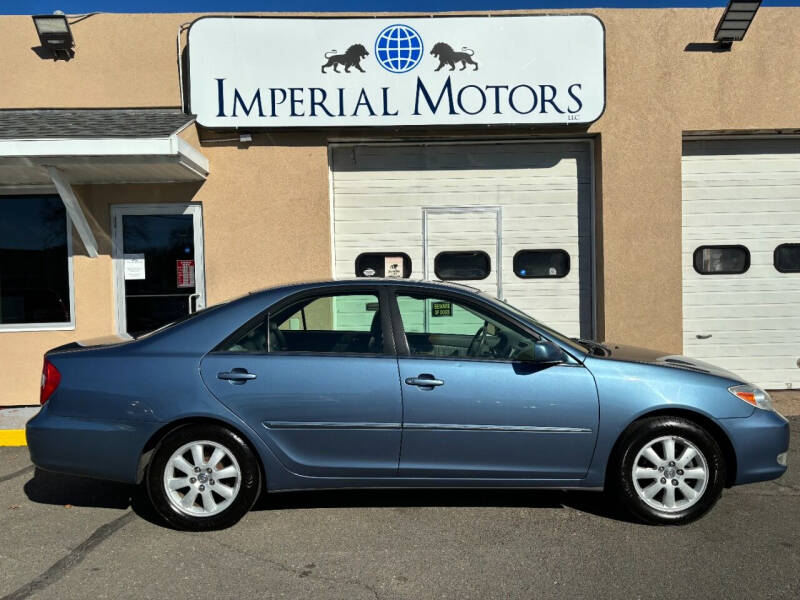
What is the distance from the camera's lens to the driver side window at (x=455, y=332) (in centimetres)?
418

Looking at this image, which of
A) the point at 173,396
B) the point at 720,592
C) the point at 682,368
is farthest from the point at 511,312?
the point at 173,396

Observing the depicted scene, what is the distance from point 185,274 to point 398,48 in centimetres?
365

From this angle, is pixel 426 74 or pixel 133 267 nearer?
pixel 426 74

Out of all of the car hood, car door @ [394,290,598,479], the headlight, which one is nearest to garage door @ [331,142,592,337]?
the car hood

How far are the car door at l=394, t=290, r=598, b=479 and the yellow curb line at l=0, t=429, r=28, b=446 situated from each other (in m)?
4.38

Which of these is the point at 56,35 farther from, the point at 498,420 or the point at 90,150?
the point at 498,420

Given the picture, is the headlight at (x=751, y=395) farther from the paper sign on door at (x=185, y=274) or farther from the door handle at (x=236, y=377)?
the paper sign on door at (x=185, y=274)

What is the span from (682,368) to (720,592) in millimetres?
1386

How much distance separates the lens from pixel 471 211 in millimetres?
8094

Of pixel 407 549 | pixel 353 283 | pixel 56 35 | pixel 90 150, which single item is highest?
pixel 56 35

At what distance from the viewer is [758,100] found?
304 inches

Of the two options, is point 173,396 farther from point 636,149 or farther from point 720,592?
point 636,149

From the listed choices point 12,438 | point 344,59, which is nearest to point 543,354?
point 344,59

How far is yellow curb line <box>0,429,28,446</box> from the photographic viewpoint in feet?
20.8
